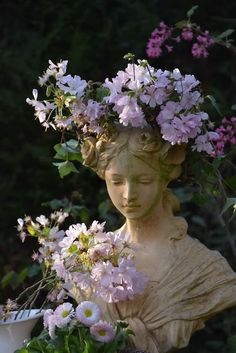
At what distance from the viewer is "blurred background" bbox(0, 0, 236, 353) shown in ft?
16.9

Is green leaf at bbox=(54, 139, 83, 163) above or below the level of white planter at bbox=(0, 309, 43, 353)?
above

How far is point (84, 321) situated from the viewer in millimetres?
2561

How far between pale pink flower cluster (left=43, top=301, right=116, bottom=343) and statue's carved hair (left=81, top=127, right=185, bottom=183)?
1.30ft

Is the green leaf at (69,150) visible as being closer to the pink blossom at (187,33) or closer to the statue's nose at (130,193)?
the statue's nose at (130,193)

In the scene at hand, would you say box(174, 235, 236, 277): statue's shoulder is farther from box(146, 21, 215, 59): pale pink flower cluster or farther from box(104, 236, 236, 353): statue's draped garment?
box(146, 21, 215, 59): pale pink flower cluster

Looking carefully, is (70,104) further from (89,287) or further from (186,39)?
(186,39)

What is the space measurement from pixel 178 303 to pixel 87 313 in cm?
26

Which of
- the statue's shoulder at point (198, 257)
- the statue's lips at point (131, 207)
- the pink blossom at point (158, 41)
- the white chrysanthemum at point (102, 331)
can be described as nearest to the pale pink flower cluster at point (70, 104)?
the statue's lips at point (131, 207)

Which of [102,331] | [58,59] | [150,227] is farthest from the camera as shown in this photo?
[58,59]

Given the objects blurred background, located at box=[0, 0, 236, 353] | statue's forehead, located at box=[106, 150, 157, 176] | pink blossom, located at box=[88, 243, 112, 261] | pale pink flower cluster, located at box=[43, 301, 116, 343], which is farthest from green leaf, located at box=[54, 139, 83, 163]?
blurred background, located at box=[0, 0, 236, 353]

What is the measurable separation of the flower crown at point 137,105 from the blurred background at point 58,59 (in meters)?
2.21

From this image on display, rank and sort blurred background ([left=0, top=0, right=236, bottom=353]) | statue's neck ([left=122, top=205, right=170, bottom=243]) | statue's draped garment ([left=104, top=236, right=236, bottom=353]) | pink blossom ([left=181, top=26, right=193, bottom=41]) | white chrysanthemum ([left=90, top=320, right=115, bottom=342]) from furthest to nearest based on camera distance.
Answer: blurred background ([left=0, top=0, right=236, bottom=353]) < pink blossom ([left=181, top=26, right=193, bottom=41]) < statue's neck ([left=122, top=205, right=170, bottom=243]) < statue's draped garment ([left=104, top=236, right=236, bottom=353]) < white chrysanthemum ([left=90, top=320, right=115, bottom=342])

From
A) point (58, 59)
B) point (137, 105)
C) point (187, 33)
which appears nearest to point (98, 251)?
point (137, 105)

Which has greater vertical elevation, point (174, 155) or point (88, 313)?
point (174, 155)
